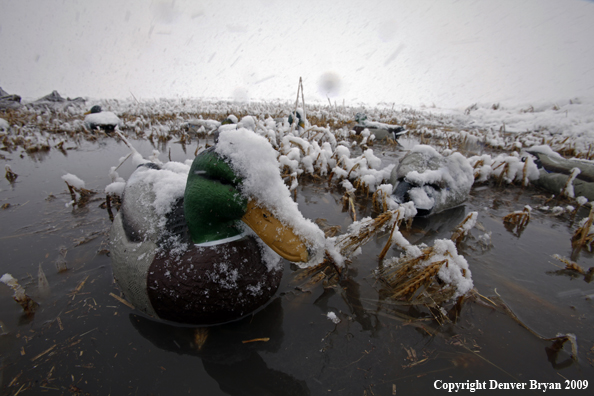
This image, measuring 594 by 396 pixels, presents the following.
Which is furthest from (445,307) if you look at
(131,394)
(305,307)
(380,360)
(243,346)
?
(131,394)

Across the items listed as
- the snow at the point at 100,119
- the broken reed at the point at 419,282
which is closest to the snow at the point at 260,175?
the broken reed at the point at 419,282

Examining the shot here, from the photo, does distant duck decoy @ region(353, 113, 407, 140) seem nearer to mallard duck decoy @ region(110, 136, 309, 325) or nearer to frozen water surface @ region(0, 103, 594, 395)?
frozen water surface @ region(0, 103, 594, 395)

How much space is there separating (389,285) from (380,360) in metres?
0.61

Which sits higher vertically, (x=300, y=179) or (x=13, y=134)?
(x=13, y=134)

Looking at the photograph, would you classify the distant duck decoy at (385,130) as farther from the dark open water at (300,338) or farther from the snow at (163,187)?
the snow at (163,187)

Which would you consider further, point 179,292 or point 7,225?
point 7,225

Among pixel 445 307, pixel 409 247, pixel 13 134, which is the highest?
pixel 13 134

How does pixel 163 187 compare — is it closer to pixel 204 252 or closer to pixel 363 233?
pixel 204 252

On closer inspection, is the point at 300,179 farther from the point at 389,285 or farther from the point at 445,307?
the point at 445,307

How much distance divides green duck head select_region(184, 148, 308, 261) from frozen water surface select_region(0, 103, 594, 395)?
A: 54 cm

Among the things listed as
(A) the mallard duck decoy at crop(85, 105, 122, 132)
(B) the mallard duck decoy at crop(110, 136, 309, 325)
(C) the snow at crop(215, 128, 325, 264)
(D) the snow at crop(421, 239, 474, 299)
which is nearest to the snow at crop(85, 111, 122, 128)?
(A) the mallard duck decoy at crop(85, 105, 122, 132)

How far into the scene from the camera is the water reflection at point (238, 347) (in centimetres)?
118

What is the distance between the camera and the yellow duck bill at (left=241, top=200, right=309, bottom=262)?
A: 1.31 meters

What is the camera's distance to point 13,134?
6.73 metres
